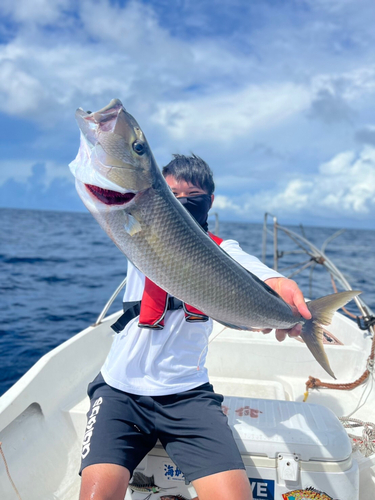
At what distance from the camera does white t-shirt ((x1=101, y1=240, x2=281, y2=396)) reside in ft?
8.95

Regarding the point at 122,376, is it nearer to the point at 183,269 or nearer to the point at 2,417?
the point at 183,269

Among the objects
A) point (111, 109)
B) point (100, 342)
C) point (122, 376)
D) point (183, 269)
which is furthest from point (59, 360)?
point (111, 109)

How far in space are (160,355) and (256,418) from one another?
3.09ft

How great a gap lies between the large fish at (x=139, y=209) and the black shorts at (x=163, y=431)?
3.21ft

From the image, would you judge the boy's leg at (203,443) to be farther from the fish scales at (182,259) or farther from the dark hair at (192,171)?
the dark hair at (192,171)

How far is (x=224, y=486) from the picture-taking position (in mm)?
2311

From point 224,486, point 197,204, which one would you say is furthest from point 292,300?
point 224,486

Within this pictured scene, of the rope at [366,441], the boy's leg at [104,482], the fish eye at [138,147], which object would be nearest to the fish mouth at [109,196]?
the fish eye at [138,147]

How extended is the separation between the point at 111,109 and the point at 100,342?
158 inches

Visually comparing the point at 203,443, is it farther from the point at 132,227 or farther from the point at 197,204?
the point at 197,204

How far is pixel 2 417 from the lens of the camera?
135 inches

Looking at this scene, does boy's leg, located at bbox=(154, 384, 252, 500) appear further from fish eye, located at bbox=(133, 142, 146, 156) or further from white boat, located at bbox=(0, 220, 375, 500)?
fish eye, located at bbox=(133, 142, 146, 156)

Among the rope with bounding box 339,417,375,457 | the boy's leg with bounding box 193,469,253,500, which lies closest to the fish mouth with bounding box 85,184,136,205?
the boy's leg with bounding box 193,469,253,500

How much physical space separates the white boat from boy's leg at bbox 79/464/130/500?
0.42 m
